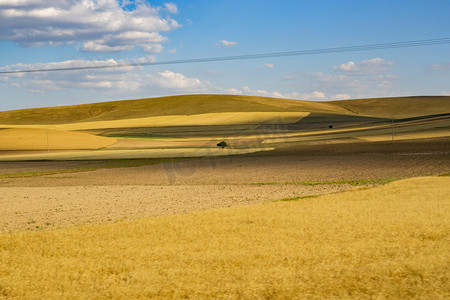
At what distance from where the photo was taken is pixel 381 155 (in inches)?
1662

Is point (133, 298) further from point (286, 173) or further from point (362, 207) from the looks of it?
point (286, 173)

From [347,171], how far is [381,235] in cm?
2310

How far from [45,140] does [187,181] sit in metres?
45.8

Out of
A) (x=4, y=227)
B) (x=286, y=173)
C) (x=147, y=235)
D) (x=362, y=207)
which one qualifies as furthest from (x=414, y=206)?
(x=286, y=173)

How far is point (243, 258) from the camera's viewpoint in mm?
8531

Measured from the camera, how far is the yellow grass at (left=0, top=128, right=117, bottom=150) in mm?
67500

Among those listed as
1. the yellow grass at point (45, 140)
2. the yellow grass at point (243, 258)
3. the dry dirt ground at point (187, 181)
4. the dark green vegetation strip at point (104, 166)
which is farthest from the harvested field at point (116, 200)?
the yellow grass at point (45, 140)

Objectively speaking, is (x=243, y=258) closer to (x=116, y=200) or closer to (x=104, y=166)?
(x=116, y=200)

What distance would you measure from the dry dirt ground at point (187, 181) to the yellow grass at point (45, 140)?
1815 cm

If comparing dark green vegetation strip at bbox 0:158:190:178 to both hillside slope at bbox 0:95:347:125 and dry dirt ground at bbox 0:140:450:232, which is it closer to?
dry dirt ground at bbox 0:140:450:232

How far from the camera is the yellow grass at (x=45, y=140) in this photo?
67500 millimetres

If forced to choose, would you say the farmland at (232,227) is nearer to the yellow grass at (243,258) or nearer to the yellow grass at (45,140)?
the yellow grass at (243,258)

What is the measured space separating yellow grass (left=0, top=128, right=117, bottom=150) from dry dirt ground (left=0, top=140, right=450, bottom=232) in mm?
18148

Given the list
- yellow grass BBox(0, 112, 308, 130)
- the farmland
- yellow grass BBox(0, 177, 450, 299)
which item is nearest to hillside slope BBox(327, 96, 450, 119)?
yellow grass BBox(0, 112, 308, 130)
